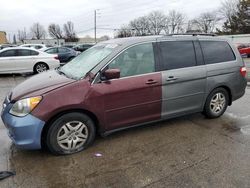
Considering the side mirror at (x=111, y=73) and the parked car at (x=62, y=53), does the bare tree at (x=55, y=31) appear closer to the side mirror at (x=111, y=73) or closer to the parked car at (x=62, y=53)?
the parked car at (x=62, y=53)

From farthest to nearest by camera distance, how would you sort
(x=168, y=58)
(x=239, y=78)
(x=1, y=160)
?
(x=239, y=78), (x=168, y=58), (x=1, y=160)

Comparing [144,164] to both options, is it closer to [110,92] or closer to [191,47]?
[110,92]

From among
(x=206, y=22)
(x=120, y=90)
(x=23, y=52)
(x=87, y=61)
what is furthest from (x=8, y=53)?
(x=206, y=22)

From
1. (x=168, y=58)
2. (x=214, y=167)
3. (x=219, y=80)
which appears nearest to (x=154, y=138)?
(x=214, y=167)

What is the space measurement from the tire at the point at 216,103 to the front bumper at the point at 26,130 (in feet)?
10.3

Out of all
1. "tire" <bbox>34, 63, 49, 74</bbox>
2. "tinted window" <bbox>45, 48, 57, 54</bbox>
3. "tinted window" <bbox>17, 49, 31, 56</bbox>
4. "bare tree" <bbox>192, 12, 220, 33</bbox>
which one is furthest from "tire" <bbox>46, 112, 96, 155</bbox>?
"bare tree" <bbox>192, 12, 220, 33</bbox>

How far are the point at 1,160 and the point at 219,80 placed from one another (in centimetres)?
396

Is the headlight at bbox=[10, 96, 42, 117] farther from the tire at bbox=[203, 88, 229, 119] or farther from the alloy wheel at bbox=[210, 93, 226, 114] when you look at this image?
the alloy wheel at bbox=[210, 93, 226, 114]

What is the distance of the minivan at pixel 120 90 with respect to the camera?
3.22 metres

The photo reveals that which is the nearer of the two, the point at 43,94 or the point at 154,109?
the point at 43,94

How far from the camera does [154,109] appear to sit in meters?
3.97

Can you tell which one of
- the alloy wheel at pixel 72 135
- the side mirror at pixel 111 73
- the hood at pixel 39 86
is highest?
the side mirror at pixel 111 73

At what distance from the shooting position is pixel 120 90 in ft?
11.7

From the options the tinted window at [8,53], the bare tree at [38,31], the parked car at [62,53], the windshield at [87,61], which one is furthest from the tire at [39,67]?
the bare tree at [38,31]
